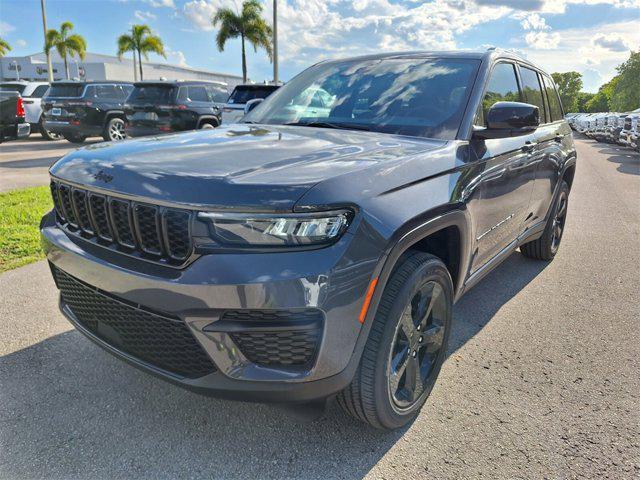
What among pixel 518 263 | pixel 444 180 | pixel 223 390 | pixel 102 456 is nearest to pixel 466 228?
pixel 444 180

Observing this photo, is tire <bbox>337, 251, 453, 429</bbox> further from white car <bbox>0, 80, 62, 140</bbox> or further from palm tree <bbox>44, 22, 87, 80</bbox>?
palm tree <bbox>44, 22, 87, 80</bbox>

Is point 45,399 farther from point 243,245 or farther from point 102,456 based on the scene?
point 243,245

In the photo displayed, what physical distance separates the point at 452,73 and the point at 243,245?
1.99 m

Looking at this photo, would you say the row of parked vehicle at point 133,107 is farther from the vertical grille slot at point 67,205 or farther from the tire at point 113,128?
the vertical grille slot at point 67,205

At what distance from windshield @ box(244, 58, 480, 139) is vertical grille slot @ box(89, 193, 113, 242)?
1483mm

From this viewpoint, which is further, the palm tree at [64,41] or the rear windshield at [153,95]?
the palm tree at [64,41]

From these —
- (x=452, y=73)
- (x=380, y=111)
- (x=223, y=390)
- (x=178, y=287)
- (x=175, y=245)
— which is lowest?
(x=223, y=390)

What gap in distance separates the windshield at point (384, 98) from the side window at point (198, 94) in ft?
30.3

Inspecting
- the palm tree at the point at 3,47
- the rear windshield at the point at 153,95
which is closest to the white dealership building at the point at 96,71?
the palm tree at the point at 3,47

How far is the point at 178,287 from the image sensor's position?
179 cm

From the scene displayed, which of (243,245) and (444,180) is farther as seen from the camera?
(444,180)

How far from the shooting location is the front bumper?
1727mm

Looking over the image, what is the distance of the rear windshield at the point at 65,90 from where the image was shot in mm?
13984

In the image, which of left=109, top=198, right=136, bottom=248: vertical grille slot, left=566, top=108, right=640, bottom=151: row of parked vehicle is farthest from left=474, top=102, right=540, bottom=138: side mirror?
left=566, top=108, right=640, bottom=151: row of parked vehicle
